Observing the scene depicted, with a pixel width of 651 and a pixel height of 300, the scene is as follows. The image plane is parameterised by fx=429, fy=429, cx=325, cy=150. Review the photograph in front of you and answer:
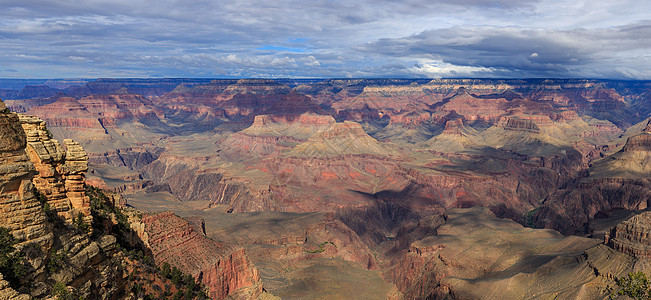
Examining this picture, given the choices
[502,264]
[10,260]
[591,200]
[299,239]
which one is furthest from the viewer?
[591,200]

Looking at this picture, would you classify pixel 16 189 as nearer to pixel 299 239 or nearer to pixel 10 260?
pixel 10 260

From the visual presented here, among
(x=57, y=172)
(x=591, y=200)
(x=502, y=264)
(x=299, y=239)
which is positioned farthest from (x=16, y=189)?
(x=591, y=200)

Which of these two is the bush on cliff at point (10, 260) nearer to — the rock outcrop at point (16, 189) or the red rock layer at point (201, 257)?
the rock outcrop at point (16, 189)

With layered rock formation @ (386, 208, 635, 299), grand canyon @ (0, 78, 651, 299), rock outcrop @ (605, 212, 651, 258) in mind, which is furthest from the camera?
rock outcrop @ (605, 212, 651, 258)

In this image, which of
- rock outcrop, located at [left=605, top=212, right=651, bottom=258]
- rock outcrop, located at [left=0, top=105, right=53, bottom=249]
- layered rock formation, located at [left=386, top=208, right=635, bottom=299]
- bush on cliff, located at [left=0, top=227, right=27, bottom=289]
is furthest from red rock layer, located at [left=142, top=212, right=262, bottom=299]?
rock outcrop, located at [left=605, top=212, right=651, bottom=258]

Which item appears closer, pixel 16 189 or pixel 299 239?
pixel 16 189

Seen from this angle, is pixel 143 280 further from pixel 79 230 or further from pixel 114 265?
pixel 79 230

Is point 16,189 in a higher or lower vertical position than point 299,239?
higher

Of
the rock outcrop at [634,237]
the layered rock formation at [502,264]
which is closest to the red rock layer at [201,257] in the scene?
the layered rock formation at [502,264]

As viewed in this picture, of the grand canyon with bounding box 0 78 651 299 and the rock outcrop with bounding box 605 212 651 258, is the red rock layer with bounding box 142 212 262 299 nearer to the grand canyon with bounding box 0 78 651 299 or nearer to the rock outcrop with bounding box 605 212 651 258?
the grand canyon with bounding box 0 78 651 299

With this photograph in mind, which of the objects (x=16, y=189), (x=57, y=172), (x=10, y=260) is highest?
(x=16, y=189)
